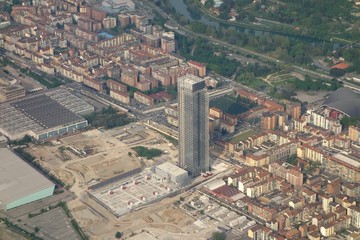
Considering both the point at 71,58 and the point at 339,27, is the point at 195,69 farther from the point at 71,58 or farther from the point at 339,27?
the point at 339,27

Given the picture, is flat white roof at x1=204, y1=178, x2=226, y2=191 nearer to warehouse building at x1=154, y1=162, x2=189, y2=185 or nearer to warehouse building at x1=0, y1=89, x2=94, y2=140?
warehouse building at x1=154, y1=162, x2=189, y2=185

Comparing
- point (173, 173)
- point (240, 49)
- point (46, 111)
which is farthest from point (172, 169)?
point (240, 49)

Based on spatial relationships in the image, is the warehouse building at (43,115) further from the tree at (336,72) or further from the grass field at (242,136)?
the tree at (336,72)

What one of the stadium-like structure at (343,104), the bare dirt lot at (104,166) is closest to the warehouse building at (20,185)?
the bare dirt lot at (104,166)

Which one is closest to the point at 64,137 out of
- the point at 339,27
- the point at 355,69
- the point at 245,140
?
the point at 245,140

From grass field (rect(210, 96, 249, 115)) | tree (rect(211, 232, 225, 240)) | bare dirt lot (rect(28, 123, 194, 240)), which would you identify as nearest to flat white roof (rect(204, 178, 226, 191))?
bare dirt lot (rect(28, 123, 194, 240))

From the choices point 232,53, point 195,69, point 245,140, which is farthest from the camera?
point 232,53

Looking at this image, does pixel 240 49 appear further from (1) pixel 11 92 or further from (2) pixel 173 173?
(2) pixel 173 173
